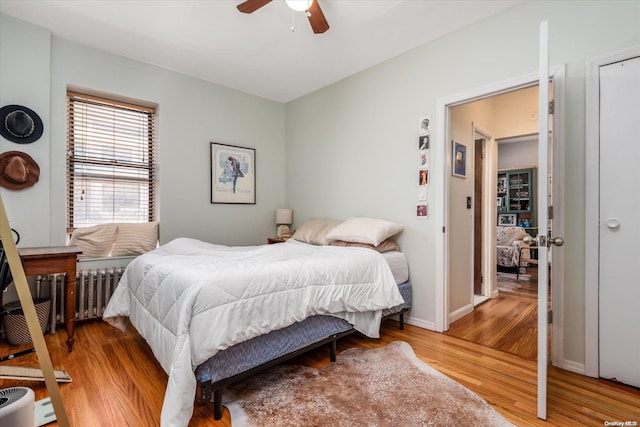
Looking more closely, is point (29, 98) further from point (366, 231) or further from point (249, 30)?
point (366, 231)

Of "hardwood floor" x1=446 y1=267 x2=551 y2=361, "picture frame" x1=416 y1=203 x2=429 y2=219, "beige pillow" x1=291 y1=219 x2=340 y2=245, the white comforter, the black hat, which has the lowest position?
"hardwood floor" x1=446 y1=267 x2=551 y2=361

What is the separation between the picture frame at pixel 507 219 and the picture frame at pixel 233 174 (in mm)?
6121

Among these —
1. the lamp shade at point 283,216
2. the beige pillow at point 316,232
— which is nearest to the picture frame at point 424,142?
the beige pillow at point 316,232

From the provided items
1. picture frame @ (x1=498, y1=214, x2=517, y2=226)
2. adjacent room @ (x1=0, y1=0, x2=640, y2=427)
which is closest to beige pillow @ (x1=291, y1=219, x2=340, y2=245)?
adjacent room @ (x1=0, y1=0, x2=640, y2=427)

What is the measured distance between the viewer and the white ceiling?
7.84 feet

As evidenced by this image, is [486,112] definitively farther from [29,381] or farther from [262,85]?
[29,381]

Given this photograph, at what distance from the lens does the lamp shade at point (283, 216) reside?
4285 millimetres

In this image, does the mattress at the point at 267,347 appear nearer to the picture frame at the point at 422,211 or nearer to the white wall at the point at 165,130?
the picture frame at the point at 422,211

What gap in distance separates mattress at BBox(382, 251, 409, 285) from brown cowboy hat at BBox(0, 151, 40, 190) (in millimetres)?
3147

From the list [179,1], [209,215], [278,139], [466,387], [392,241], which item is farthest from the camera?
[278,139]

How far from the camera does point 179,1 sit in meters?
2.33

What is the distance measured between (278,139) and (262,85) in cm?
81

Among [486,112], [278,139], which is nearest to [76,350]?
[278,139]

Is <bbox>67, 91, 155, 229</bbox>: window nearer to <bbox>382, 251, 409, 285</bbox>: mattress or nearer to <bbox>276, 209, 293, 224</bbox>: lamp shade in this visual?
<bbox>276, 209, 293, 224</bbox>: lamp shade
